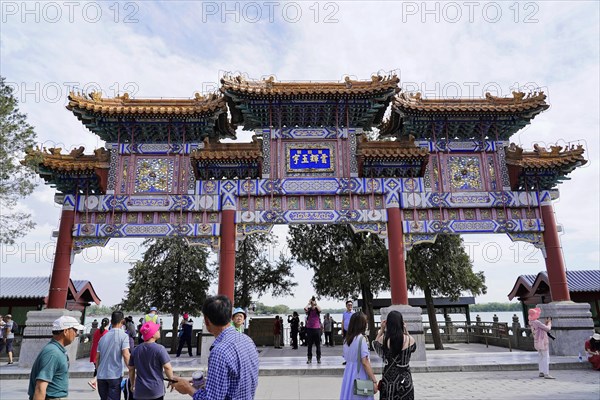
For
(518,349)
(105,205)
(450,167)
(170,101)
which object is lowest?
(518,349)

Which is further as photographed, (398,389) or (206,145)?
(206,145)

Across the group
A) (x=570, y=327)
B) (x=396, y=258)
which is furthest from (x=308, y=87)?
(x=570, y=327)

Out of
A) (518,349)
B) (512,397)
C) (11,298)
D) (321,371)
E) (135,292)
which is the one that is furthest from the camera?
(135,292)

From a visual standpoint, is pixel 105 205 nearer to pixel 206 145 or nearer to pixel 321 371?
pixel 206 145

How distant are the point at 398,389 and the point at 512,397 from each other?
4.37m

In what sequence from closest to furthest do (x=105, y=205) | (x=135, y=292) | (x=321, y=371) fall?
(x=321, y=371), (x=105, y=205), (x=135, y=292)

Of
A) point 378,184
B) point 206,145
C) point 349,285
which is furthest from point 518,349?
point 206,145

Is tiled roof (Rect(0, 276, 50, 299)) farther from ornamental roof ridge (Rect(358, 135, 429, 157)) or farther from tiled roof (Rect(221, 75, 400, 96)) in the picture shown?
ornamental roof ridge (Rect(358, 135, 429, 157))

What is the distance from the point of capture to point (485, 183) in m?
14.2

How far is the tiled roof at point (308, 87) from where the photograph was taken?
1357cm

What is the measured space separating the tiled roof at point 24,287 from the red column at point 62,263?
312 inches

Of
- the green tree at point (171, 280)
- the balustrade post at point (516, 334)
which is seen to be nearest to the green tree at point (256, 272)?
the green tree at point (171, 280)

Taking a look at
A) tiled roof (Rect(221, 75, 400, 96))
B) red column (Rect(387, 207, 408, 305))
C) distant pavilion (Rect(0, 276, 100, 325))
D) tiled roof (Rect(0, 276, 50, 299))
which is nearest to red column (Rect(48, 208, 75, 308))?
tiled roof (Rect(221, 75, 400, 96))

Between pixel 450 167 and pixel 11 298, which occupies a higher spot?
pixel 450 167
